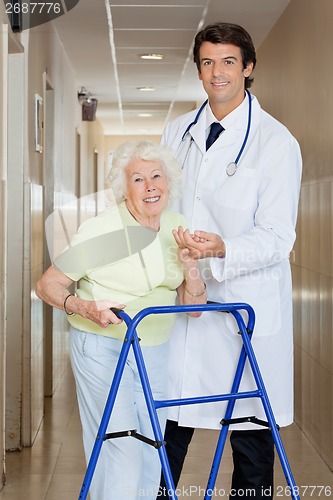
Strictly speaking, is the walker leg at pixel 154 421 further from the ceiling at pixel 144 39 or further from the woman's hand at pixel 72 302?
the ceiling at pixel 144 39

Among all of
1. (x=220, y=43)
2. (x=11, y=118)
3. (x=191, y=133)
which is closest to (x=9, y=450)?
(x=11, y=118)

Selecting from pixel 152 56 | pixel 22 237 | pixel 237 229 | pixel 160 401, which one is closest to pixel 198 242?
pixel 237 229

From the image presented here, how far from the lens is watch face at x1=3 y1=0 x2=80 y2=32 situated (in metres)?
3.70

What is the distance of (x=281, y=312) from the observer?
2.55m

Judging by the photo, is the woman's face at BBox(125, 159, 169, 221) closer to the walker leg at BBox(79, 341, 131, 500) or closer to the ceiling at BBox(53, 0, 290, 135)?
the walker leg at BBox(79, 341, 131, 500)

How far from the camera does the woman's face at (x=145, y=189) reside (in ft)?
7.57

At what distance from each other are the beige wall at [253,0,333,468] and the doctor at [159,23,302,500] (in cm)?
145

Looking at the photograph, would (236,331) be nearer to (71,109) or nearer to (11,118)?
(11,118)

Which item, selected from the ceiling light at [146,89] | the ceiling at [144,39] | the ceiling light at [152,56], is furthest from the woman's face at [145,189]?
the ceiling light at [146,89]

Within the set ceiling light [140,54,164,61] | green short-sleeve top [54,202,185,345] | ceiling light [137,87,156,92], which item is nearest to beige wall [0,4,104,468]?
green short-sleeve top [54,202,185,345]

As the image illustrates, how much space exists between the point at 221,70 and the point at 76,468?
2.18 meters

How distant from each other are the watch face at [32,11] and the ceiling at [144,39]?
0.10m

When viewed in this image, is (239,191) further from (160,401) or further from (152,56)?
(152,56)

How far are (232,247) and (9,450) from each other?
2367 millimetres
